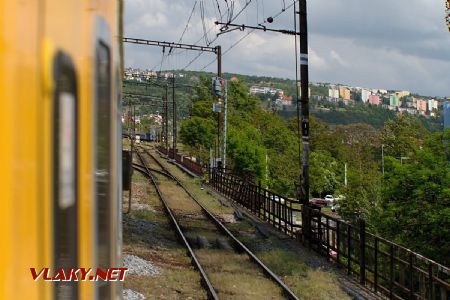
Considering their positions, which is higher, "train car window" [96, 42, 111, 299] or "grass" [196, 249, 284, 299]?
"train car window" [96, 42, 111, 299]

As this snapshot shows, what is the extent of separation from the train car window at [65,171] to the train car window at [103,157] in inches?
14.7

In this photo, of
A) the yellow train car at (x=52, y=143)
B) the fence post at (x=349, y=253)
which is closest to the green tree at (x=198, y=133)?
the fence post at (x=349, y=253)

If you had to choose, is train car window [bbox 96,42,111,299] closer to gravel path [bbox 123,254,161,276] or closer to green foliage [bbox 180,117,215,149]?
gravel path [bbox 123,254,161,276]

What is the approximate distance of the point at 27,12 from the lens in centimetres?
129

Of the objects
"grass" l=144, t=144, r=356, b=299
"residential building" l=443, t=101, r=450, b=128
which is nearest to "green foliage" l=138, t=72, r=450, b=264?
"grass" l=144, t=144, r=356, b=299

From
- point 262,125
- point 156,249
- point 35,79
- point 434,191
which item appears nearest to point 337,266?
point 156,249

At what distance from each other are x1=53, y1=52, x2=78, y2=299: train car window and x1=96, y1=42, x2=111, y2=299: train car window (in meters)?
0.37

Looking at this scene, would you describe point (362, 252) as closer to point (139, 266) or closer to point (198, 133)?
point (139, 266)

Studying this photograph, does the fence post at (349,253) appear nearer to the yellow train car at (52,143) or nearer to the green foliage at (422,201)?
the green foliage at (422,201)

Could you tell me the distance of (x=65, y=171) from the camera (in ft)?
5.03

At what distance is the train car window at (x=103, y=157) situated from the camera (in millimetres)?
2037

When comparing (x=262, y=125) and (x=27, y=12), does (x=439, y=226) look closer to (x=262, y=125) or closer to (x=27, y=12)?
(x=27, y=12)

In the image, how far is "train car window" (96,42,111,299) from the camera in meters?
2.04

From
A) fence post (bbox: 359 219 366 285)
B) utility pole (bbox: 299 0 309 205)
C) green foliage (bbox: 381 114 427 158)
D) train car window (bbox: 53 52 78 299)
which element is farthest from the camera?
green foliage (bbox: 381 114 427 158)
